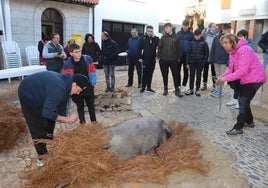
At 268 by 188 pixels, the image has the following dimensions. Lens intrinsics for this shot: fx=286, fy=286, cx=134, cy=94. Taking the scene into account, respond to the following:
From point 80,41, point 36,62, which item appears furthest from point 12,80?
point 80,41

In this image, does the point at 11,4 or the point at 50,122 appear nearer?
the point at 50,122

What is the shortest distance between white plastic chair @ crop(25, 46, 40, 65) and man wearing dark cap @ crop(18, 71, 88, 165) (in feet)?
27.0

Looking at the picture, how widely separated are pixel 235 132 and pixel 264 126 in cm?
102

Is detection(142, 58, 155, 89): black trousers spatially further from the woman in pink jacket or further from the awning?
the awning

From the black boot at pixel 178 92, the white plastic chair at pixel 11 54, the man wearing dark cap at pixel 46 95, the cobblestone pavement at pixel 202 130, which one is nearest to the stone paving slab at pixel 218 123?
the cobblestone pavement at pixel 202 130

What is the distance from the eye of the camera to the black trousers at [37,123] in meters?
3.51

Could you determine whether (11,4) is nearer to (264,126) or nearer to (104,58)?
(104,58)

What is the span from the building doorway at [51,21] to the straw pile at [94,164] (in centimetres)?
965

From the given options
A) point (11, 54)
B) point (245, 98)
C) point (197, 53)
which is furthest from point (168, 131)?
point (11, 54)

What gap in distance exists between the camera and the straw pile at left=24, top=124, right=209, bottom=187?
3.11 metres

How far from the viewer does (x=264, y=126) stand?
568 cm

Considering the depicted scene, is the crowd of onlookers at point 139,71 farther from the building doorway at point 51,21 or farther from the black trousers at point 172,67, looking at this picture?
the building doorway at point 51,21

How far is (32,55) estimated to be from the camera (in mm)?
11281

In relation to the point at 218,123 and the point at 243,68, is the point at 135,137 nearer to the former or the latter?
the point at 243,68
